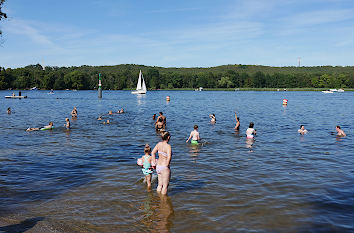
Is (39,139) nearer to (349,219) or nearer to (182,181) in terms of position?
(182,181)

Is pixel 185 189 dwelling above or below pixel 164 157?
below

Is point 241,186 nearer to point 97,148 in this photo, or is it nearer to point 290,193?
point 290,193

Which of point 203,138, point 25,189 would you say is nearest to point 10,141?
point 25,189

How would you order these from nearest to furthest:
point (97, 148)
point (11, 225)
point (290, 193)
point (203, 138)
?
point (11, 225) → point (290, 193) → point (97, 148) → point (203, 138)

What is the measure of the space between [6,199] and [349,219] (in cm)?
1181

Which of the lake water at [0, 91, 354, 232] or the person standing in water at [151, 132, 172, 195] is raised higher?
the person standing in water at [151, 132, 172, 195]

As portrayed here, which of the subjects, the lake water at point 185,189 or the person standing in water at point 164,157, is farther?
the person standing in water at point 164,157

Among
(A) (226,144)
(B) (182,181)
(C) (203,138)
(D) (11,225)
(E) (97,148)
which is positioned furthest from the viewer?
(C) (203,138)

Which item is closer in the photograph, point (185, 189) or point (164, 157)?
point (164, 157)

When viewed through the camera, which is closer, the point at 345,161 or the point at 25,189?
the point at 25,189

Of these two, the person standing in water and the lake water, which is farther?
the person standing in water

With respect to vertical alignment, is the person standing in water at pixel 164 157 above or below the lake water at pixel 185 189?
above

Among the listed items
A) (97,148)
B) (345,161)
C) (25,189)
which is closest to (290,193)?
(345,161)

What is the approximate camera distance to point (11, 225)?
8.74m
